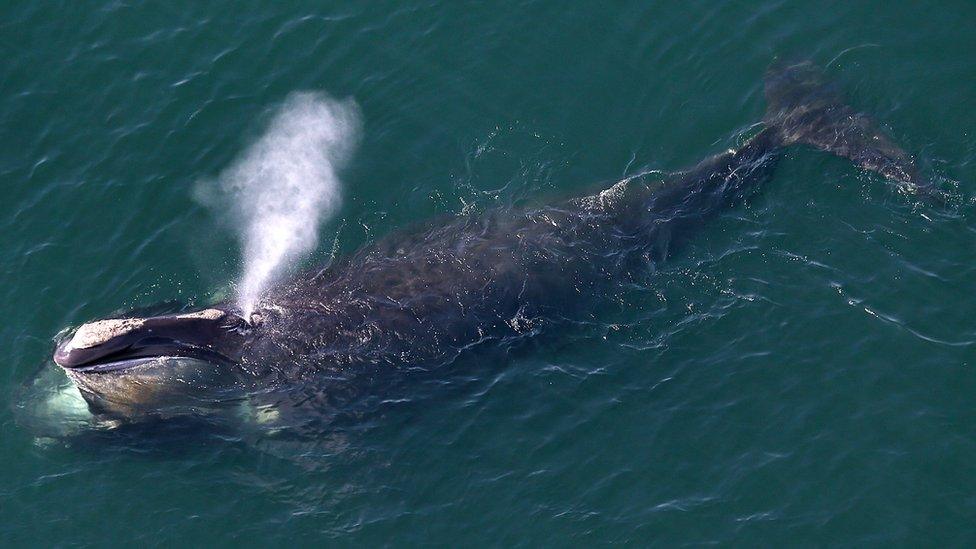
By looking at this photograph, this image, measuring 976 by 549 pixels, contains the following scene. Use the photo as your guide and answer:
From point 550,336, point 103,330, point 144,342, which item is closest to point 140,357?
point 144,342

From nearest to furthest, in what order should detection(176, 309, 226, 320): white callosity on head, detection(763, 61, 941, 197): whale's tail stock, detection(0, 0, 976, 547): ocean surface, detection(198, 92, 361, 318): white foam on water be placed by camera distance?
detection(0, 0, 976, 547): ocean surface → detection(176, 309, 226, 320): white callosity on head → detection(763, 61, 941, 197): whale's tail stock → detection(198, 92, 361, 318): white foam on water

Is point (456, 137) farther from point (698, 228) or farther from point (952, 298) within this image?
point (952, 298)

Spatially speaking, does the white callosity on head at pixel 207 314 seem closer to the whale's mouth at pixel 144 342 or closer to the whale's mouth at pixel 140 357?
→ the whale's mouth at pixel 144 342

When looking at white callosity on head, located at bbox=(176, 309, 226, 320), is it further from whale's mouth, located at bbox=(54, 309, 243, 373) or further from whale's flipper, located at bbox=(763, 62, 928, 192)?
whale's flipper, located at bbox=(763, 62, 928, 192)

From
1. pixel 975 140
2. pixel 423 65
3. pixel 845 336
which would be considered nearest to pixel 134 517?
pixel 423 65

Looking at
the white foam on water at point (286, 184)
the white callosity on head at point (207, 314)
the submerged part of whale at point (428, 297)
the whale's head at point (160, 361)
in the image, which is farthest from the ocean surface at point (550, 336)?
the white callosity on head at point (207, 314)

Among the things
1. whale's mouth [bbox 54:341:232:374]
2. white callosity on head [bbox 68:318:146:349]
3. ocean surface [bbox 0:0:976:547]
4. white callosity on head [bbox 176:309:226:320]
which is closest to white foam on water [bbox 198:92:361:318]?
ocean surface [bbox 0:0:976:547]
